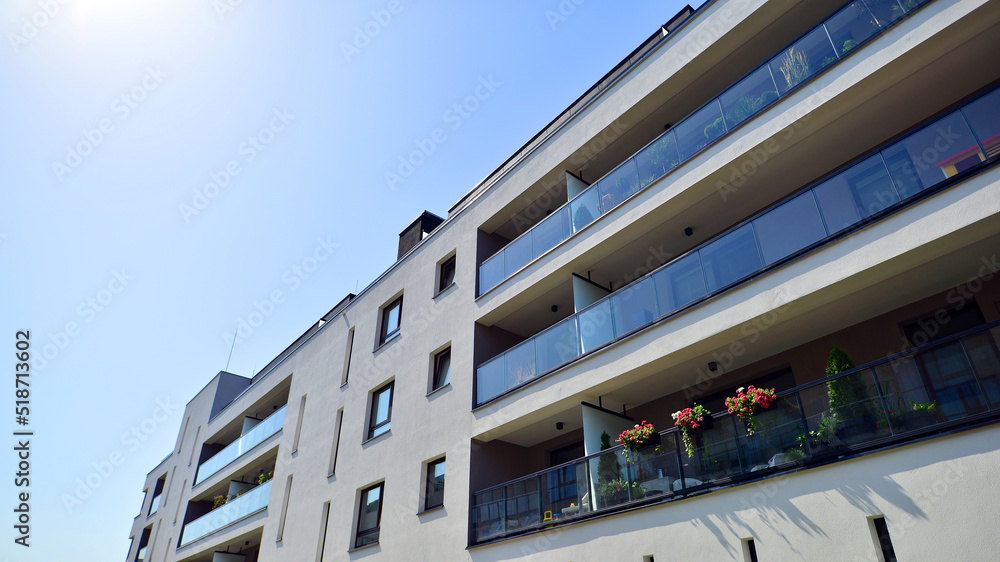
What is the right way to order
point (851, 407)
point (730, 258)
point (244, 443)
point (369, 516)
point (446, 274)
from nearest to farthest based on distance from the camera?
point (851, 407)
point (730, 258)
point (369, 516)
point (446, 274)
point (244, 443)

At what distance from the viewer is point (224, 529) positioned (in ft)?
78.2

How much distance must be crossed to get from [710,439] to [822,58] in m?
6.37

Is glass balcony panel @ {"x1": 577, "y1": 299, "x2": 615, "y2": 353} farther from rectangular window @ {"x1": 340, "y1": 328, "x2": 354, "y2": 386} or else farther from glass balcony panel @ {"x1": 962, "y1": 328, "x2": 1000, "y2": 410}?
rectangular window @ {"x1": 340, "y1": 328, "x2": 354, "y2": 386}

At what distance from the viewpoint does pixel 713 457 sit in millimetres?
9211

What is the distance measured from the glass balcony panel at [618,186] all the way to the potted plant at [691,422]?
16.0 feet

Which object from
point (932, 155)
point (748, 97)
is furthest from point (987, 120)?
point (748, 97)

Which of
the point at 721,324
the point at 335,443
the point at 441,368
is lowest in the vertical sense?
the point at 721,324

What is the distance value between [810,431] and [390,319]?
13727mm

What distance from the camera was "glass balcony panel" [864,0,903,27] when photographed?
9.10 m

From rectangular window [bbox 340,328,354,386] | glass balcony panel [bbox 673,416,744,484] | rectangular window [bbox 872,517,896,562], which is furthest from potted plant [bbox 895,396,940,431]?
rectangular window [bbox 340,328,354,386]

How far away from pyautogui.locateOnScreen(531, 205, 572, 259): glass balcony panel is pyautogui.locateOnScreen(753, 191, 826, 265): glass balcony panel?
16.1ft

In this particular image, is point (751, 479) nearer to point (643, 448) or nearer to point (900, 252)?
point (643, 448)

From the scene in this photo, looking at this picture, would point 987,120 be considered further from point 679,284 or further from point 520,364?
point 520,364

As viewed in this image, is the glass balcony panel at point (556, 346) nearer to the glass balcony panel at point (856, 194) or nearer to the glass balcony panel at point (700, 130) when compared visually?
the glass balcony panel at point (700, 130)
